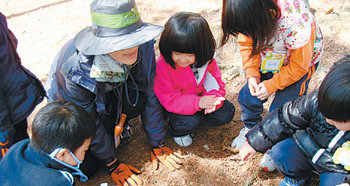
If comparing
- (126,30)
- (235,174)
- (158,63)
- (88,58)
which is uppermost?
(126,30)

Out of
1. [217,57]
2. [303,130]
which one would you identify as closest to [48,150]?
[303,130]

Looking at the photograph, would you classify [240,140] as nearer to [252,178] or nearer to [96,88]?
[252,178]

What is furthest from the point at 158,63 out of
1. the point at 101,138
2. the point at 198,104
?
the point at 101,138

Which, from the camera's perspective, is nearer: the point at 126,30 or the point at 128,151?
the point at 126,30

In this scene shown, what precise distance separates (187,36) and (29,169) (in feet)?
3.81

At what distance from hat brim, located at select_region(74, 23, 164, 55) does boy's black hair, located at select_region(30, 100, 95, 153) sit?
392mm

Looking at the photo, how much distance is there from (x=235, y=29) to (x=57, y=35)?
140 inches

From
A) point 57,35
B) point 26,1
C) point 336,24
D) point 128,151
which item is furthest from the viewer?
point 26,1

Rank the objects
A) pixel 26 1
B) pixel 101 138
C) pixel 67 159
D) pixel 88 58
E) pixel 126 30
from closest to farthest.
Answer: pixel 67 159
pixel 126 30
pixel 88 58
pixel 101 138
pixel 26 1

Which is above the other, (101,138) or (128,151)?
(101,138)

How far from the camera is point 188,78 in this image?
6.93ft

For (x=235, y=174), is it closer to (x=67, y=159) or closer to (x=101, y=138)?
(x=101, y=138)

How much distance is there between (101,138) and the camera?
6.33ft

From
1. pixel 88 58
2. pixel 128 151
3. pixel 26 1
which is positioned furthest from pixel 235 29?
pixel 26 1
